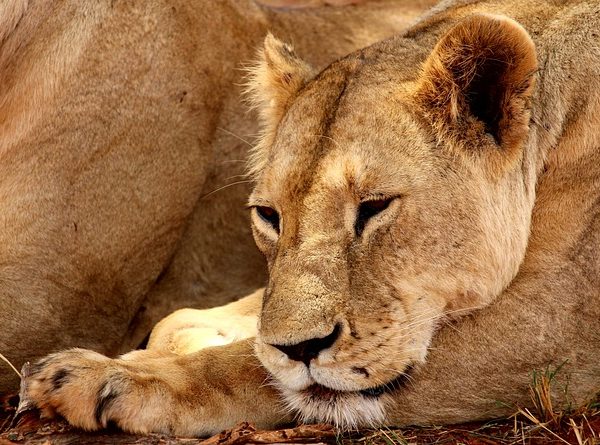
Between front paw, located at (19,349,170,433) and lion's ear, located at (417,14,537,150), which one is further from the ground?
lion's ear, located at (417,14,537,150)

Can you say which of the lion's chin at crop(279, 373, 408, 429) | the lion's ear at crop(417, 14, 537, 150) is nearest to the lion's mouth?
the lion's chin at crop(279, 373, 408, 429)

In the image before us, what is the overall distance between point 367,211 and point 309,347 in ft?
1.48

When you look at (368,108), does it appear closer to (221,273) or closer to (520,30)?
(520,30)

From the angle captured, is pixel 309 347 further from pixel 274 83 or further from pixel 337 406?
pixel 274 83

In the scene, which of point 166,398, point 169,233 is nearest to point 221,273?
point 169,233

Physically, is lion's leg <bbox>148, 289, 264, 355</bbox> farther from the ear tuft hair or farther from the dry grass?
the dry grass

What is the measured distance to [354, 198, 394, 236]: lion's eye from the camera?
3.35 m

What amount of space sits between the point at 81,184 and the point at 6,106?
43cm

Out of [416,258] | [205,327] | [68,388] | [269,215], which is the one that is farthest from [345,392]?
[205,327]

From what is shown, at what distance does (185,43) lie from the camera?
4770mm

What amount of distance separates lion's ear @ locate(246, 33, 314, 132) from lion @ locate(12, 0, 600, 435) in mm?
285

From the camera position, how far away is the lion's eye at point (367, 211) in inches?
132

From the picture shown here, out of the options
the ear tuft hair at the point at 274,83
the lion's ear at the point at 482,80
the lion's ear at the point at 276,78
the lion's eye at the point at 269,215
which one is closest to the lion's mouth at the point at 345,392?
the lion's eye at the point at 269,215

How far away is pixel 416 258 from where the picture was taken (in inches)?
132
